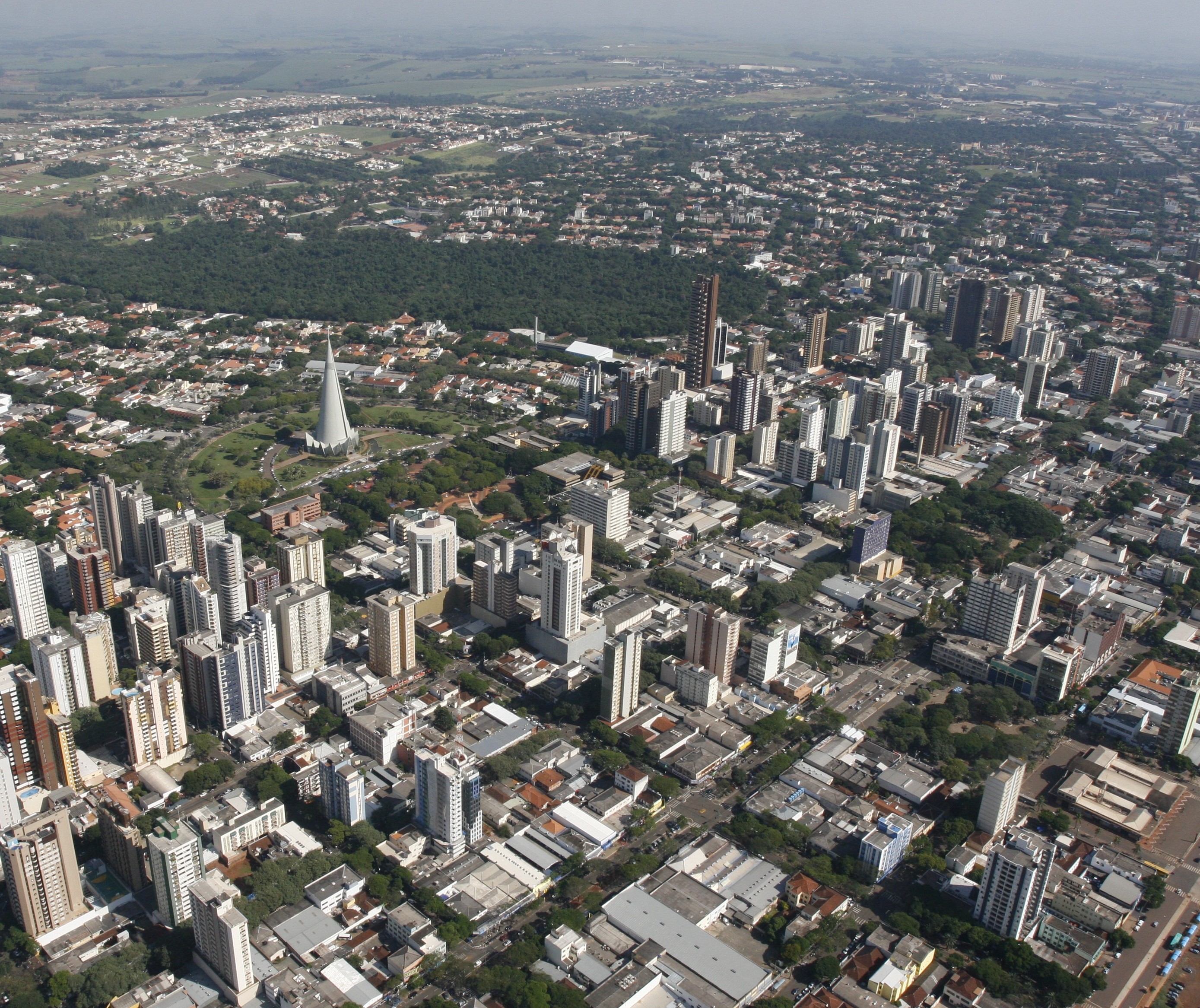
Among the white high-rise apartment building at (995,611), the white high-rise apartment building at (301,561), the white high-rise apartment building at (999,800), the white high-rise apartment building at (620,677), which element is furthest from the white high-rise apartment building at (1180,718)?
the white high-rise apartment building at (301,561)

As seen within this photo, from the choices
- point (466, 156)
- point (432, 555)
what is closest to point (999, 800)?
point (432, 555)

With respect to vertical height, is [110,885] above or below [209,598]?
below

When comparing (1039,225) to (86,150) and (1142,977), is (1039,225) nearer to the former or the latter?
(1142,977)

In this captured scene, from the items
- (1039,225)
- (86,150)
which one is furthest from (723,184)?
(86,150)

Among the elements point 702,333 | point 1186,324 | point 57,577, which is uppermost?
point 702,333

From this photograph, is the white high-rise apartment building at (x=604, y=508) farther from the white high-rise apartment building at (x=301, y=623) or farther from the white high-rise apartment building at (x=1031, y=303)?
the white high-rise apartment building at (x=1031, y=303)

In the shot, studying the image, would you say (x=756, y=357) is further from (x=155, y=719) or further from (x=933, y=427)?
(x=155, y=719)

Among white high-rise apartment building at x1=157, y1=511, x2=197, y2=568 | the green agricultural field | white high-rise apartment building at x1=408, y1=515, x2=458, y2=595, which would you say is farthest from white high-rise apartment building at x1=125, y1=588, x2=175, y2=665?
the green agricultural field

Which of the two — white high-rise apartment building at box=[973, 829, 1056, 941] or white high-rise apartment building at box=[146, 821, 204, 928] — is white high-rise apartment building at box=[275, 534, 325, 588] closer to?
white high-rise apartment building at box=[146, 821, 204, 928]
